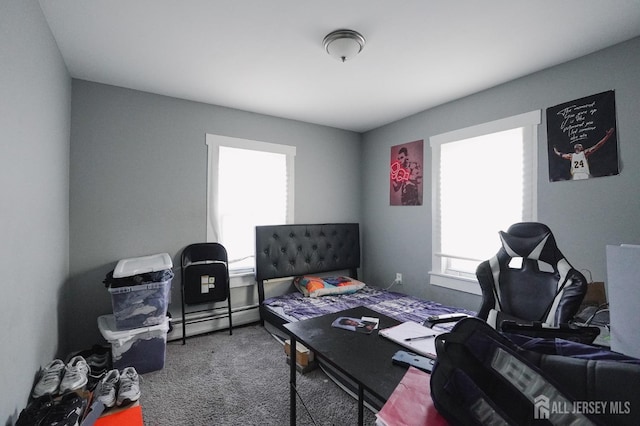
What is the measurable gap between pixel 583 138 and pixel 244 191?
10.0 ft

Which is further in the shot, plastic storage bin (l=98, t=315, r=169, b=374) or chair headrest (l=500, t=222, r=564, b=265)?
plastic storage bin (l=98, t=315, r=169, b=374)

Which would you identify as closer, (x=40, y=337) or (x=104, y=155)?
(x=40, y=337)

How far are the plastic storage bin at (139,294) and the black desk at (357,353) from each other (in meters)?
1.41

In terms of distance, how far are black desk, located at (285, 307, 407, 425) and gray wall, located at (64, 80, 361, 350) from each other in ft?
6.62

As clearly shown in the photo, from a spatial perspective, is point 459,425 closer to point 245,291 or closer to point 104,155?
point 245,291

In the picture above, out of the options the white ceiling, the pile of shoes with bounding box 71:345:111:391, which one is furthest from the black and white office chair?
the pile of shoes with bounding box 71:345:111:391

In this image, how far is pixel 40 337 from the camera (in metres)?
1.69

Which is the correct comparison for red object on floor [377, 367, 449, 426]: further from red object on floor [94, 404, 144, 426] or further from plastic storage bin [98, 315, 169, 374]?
plastic storage bin [98, 315, 169, 374]

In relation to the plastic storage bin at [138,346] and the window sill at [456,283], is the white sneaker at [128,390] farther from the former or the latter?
the window sill at [456,283]

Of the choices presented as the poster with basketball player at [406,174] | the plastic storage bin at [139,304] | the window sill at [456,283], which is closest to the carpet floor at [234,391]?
the plastic storage bin at [139,304]

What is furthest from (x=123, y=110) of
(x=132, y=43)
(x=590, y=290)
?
(x=590, y=290)

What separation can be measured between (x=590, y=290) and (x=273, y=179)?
3.01m

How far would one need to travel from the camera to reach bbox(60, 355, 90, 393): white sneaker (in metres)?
1.60

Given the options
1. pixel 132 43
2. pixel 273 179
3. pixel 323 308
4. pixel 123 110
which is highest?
pixel 132 43
